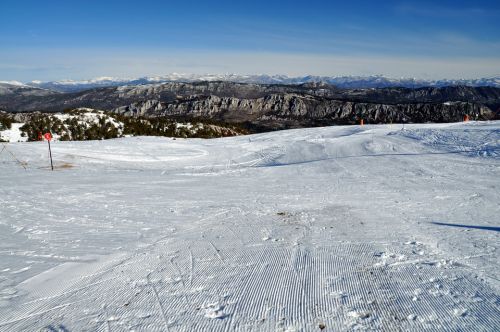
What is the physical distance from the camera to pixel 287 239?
8.30m

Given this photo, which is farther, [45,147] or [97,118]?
[97,118]

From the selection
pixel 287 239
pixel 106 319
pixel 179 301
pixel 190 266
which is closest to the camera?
pixel 106 319

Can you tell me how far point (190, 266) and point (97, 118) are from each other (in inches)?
2779

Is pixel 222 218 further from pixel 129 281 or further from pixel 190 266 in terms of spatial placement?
pixel 129 281

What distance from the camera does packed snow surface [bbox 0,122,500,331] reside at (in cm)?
516

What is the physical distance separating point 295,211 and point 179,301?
580 cm

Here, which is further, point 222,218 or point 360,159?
point 360,159

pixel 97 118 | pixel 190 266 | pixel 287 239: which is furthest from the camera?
pixel 97 118

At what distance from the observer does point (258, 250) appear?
7648 millimetres

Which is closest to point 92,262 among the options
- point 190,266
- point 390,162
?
point 190,266

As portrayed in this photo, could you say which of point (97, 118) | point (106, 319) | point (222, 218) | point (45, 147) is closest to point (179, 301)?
point (106, 319)

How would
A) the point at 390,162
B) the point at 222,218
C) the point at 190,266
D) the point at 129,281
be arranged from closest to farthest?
the point at 129,281
the point at 190,266
the point at 222,218
the point at 390,162

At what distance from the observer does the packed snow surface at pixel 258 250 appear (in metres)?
5.16

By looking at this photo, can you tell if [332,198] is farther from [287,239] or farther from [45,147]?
[45,147]
